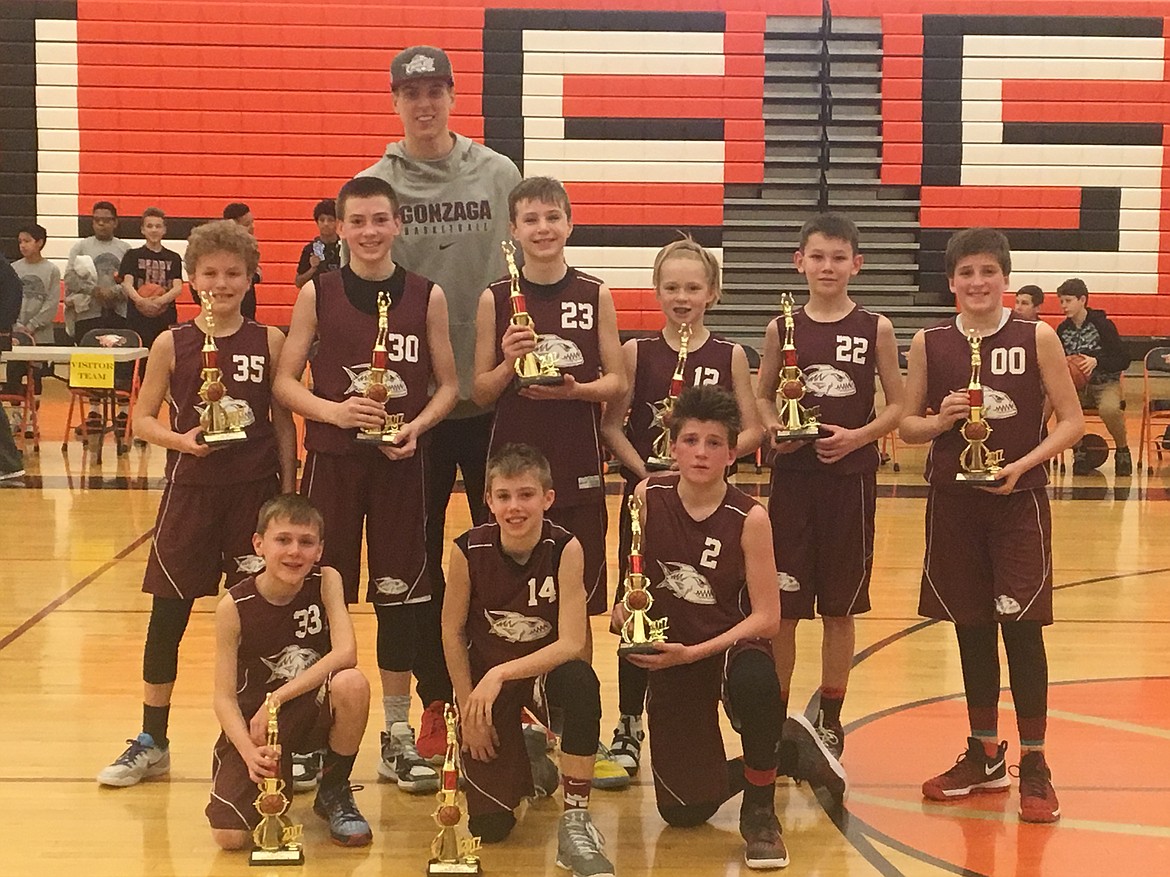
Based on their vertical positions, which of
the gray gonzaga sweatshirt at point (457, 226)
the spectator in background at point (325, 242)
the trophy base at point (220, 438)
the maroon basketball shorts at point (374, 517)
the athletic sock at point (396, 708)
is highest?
the spectator in background at point (325, 242)

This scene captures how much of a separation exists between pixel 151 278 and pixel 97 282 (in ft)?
2.28

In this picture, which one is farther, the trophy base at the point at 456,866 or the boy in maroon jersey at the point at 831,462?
the boy in maroon jersey at the point at 831,462

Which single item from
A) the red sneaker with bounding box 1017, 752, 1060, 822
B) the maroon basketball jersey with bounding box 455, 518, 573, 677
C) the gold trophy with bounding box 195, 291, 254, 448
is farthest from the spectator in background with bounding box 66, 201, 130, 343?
the red sneaker with bounding box 1017, 752, 1060, 822

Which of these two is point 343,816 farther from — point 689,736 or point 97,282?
point 97,282

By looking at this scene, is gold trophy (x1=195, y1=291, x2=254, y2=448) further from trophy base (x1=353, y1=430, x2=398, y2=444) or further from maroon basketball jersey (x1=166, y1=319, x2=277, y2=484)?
trophy base (x1=353, y1=430, x2=398, y2=444)

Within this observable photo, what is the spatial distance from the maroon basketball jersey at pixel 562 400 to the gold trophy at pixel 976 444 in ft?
3.48

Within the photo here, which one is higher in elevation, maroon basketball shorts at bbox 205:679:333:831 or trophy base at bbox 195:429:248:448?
trophy base at bbox 195:429:248:448

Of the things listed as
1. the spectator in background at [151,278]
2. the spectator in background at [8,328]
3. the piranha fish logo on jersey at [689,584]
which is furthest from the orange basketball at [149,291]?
the piranha fish logo on jersey at [689,584]

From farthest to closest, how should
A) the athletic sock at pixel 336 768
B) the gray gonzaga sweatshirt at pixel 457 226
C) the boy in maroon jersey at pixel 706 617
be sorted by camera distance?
1. the gray gonzaga sweatshirt at pixel 457 226
2. the athletic sock at pixel 336 768
3. the boy in maroon jersey at pixel 706 617

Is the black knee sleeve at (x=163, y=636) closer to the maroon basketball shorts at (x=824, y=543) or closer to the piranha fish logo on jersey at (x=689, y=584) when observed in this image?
the piranha fish logo on jersey at (x=689, y=584)

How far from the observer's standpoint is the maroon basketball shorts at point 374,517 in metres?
4.05

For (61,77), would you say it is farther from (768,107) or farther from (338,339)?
(338,339)

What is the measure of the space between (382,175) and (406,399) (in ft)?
2.51

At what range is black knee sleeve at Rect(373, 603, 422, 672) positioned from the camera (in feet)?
13.6
